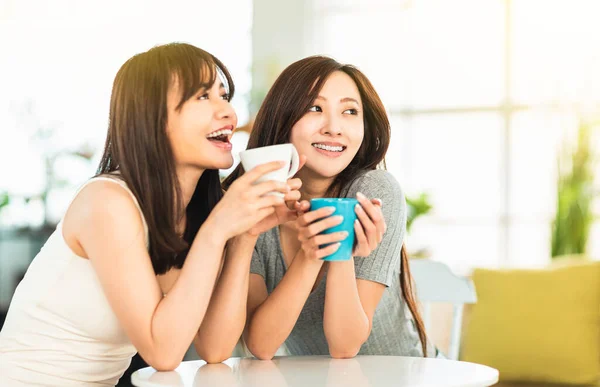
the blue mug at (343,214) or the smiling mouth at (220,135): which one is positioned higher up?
the smiling mouth at (220,135)

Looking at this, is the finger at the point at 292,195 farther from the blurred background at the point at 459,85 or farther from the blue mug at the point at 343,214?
the blurred background at the point at 459,85

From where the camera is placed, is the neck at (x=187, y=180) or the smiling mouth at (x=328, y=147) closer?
the neck at (x=187, y=180)

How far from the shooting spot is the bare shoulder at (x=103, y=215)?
52.7 inches

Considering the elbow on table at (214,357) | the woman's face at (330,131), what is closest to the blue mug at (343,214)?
the elbow on table at (214,357)

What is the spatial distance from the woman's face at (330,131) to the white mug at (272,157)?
41cm

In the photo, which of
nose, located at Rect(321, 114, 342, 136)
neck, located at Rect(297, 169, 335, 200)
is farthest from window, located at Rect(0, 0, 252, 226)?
nose, located at Rect(321, 114, 342, 136)

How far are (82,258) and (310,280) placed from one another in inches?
17.7

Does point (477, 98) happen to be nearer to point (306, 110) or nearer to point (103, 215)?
point (306, 110)

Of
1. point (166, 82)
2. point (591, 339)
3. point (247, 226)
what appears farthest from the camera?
point (591, 339)

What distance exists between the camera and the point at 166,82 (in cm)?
145

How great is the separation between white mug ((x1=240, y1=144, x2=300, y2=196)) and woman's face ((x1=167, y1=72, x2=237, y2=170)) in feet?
0.51

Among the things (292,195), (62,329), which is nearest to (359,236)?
(292,195)

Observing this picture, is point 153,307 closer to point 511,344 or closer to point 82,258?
point 82,258

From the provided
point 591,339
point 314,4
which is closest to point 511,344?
point 591,339
